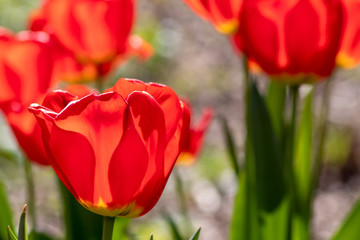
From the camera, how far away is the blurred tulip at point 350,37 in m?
1.01

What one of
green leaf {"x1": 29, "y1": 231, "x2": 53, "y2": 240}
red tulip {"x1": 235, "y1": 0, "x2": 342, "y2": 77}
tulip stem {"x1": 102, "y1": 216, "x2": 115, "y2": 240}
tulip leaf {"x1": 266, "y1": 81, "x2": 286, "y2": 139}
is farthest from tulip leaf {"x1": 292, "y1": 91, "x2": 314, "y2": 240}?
tulip stem {"x1": 102, "y1": 216, "x2": 115, "y2": 240}

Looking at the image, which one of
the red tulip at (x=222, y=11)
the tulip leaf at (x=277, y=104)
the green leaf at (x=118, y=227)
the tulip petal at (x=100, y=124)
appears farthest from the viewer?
the tulip leaf at (x=277, y=104)

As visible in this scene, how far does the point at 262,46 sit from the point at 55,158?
432 millimetres

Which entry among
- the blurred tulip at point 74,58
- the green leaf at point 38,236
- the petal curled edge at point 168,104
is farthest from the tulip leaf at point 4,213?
the petal curled edge at point 168,104

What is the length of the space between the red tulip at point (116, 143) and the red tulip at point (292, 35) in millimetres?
339

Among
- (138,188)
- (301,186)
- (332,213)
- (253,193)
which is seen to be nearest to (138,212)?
(138,188)

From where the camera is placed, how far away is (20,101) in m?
1.03

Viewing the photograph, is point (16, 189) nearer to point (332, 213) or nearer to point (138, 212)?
point (332, 213)

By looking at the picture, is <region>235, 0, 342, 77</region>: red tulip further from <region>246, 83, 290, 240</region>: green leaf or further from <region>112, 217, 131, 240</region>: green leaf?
<region>112, 217, 131, 240</region>: green leaf

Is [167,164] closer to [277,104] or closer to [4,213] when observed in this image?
[4,213]

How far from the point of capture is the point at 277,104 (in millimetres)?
1136

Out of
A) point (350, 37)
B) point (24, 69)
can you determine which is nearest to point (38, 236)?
point (24, 69)

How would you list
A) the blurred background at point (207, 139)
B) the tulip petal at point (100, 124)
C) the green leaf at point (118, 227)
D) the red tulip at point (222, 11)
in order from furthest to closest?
the blurred background at point (207, 139) → the red tulip at point (222, 11) → the green leaf at point (118, 227) → the tulip petal at point (100, 124)

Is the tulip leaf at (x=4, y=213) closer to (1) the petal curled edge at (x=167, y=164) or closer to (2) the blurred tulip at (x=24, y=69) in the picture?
(2) the blurred tulip at (x=24, y=69)
